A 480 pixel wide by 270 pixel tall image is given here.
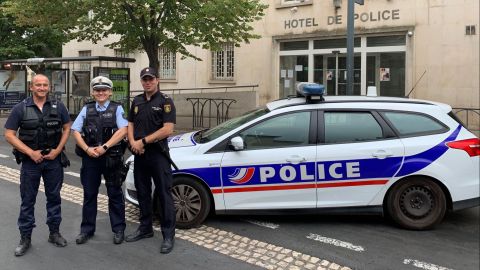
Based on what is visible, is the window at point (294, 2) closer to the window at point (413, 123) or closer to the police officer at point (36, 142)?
the window at point (413, 123)

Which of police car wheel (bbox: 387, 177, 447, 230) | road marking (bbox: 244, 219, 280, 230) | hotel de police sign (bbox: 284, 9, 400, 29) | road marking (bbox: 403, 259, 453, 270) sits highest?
hotel de police sign (bbox: 284, 9, 400, 29)

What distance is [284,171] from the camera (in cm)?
558

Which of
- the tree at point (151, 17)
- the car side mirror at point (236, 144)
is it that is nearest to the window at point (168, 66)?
the tree at point (151, 17)

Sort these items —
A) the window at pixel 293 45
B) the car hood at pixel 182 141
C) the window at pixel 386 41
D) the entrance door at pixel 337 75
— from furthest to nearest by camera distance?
the window at pixel 293 45, the entrance door at pixel 337 75, the window at pixel 386 41, the car hood at pixel 182 141

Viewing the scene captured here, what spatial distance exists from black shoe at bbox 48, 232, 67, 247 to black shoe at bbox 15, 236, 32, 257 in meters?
0.23

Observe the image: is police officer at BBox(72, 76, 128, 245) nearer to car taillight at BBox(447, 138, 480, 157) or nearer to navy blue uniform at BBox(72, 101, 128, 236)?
navy blue uniform at BBox(72, 101, 128, 236)

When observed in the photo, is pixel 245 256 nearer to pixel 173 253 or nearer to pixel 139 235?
pixel 173 253

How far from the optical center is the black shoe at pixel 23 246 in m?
4.75

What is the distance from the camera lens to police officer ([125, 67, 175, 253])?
4922 millimetres

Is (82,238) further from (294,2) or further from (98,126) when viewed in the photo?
(294,2)

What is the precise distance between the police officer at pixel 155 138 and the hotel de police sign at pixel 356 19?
39.7 ft

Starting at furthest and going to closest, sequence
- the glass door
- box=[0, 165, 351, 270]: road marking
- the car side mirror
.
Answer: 1. the glass door
2. the car side mirror
3. box=[0, 165, 351, 270]: road marking

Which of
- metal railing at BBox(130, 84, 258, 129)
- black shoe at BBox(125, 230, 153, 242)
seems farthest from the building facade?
black shoe at BBox(125, 230, 153, 242)

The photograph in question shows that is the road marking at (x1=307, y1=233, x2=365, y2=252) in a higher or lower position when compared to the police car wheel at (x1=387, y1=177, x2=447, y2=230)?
lower
